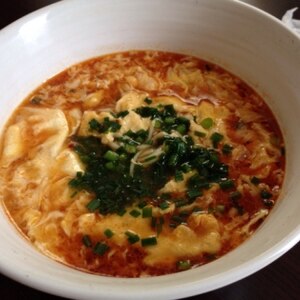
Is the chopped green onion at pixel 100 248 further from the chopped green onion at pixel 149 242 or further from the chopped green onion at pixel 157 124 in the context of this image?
the chopped green onion at pixel 157 124

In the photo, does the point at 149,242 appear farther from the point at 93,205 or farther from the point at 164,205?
the point at 93,205

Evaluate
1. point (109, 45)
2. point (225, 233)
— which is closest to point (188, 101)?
point (109, 45)

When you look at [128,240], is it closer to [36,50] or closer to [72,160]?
[72,160]

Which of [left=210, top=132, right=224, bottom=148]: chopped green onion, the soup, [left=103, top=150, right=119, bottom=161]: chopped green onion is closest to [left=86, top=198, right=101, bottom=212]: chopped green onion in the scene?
the soup

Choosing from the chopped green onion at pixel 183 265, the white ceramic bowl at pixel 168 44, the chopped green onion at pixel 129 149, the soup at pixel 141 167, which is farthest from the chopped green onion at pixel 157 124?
the chopped green onion at pixel 183 265

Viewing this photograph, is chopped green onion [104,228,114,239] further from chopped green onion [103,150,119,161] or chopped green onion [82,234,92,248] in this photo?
chopped green onion [103,150,119,161]

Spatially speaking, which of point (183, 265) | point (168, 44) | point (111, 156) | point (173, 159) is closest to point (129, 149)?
point (111, 156)
